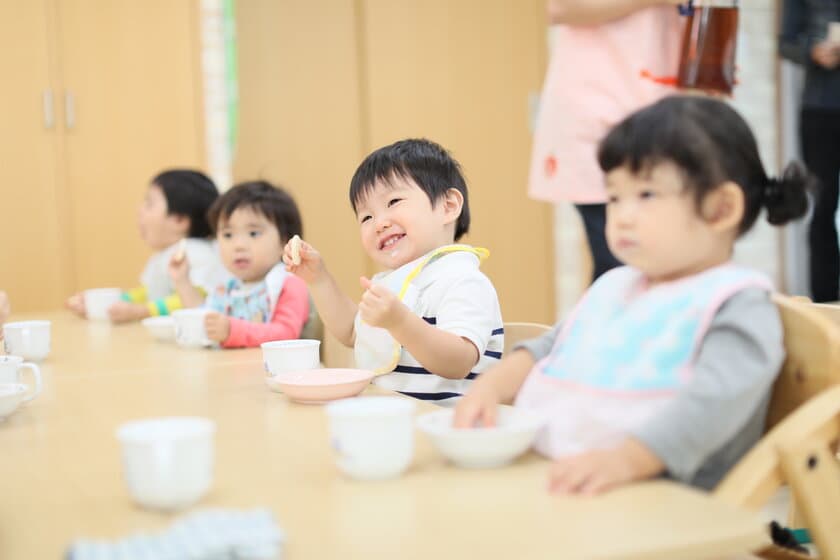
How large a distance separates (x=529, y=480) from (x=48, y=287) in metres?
3.31

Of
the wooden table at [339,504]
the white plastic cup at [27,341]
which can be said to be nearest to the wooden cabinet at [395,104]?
the white plastic cup at [27,341]

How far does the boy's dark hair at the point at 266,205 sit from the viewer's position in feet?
7.75

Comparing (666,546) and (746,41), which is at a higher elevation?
(746,41)

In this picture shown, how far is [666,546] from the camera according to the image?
0.66 meters

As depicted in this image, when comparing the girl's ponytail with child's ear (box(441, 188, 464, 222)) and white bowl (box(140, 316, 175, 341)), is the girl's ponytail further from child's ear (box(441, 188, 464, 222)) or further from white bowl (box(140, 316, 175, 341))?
white bowl (box(140, 316, 175, 341))

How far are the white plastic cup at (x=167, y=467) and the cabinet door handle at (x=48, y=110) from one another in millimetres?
3212

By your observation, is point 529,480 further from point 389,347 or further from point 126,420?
point 389,347

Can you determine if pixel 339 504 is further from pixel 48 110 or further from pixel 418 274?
pixel 48 110

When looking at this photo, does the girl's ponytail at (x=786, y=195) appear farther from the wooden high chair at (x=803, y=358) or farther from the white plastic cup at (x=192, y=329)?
the white plastic cup at (x=192, y=329)

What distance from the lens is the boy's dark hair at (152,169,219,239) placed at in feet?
10.3

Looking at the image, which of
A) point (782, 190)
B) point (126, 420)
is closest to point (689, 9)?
point (782, 190)

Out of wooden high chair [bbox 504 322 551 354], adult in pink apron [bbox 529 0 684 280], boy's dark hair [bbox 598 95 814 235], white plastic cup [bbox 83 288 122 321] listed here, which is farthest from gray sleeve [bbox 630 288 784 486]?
white plastic cup [bbox 83 288 122 321]

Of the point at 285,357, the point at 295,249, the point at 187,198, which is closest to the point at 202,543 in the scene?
the point at 285,357

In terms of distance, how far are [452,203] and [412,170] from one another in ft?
0.34
